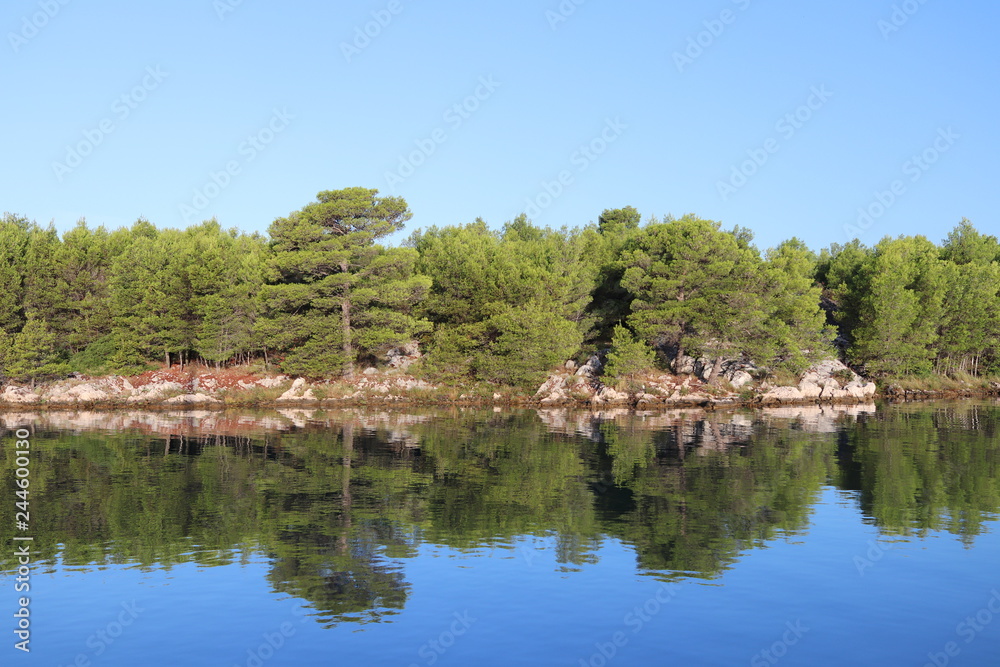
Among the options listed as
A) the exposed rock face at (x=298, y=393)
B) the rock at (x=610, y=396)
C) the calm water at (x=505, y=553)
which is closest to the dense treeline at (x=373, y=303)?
the exposed rock face at (x=298, y=393)

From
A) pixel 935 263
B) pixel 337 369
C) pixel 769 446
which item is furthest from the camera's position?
pixel 935 263

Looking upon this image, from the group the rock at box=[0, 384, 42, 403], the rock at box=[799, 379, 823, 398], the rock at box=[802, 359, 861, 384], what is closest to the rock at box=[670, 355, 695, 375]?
the rock at box=[799, 379, 823, 398]

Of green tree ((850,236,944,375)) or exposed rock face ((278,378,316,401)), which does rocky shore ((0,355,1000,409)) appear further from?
green tree ((850,236,944,375))

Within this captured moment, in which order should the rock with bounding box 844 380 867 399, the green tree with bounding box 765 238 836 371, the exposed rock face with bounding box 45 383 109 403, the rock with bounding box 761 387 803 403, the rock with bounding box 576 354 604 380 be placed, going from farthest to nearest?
the rock with bounding box 844 380 867 399 → the rock with bounding box 576 354 604 380 → the green tree with bounding box 765 238 836 371 → the rock with bounding box 761 387 803 403 → the exposed rock face with bounding box 45 383 109 403

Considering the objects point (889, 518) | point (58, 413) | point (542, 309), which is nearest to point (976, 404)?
point (542, 309)

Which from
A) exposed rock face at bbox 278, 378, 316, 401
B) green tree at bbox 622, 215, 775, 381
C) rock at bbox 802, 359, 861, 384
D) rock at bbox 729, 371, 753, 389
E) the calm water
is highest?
green tree at bbox 622, 215, 775, 381

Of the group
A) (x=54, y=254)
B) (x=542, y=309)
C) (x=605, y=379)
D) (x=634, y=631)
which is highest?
(x=54, y=254)

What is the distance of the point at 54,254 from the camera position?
80.3m

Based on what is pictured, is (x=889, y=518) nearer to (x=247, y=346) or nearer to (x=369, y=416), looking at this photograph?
(x=369, y=416)

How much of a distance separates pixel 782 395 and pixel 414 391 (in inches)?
1400

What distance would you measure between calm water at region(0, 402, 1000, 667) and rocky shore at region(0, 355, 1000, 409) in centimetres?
2110

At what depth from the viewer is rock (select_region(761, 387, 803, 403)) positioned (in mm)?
80812

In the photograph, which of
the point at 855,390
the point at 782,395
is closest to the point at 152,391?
the point at 782,395

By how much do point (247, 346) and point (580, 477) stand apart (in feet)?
158
